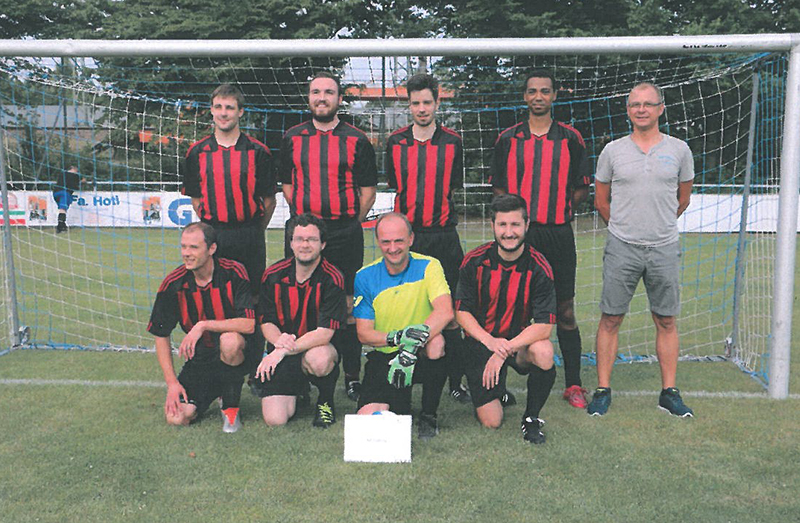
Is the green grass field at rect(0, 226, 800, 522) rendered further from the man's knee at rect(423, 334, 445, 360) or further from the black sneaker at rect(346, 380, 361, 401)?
the man's knee at rect(423, 334, 445, 360)

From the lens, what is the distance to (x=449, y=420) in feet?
11.3

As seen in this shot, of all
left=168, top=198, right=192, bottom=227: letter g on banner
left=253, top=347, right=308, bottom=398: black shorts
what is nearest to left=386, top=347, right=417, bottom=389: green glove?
left=253, top=347, right=308, bottom=398: black shorts

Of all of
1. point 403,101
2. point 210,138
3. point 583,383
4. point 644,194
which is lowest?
point 583,383

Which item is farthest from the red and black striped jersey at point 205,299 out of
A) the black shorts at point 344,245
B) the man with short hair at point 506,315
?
the man with short hair at point 506,315

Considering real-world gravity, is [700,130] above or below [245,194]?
above

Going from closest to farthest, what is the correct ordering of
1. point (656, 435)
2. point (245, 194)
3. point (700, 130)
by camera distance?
point (656, 435), point (245, 194), point (700, 130)

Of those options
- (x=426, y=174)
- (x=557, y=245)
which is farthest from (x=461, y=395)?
(x=426, y=174)

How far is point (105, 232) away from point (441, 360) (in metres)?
9.11

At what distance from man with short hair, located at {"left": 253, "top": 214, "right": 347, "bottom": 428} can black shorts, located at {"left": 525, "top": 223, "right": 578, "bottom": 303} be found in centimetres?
109

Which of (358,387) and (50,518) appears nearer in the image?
(50,518)

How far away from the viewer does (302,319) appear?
11.2 ft

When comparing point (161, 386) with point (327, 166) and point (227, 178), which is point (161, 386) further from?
point (327, 166)

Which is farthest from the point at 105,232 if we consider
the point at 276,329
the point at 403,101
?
the point at 276,329

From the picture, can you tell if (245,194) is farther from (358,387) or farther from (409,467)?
(409,467)
